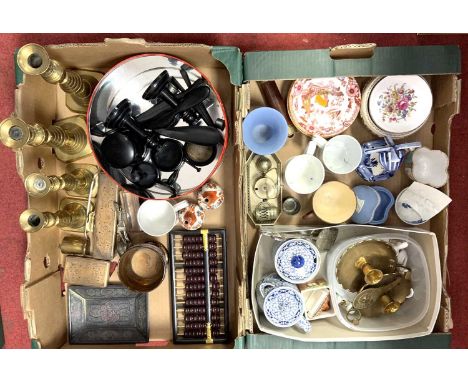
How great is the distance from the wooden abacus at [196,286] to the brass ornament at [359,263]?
1.06 feet

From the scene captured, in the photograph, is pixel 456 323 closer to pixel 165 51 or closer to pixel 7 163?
pixel 165 51

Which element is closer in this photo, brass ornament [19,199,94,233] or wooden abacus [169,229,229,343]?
brass ornament [19,199,94,233]

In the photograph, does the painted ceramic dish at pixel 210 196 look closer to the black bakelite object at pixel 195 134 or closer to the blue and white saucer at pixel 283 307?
the black bakelite object at pixel 195 134

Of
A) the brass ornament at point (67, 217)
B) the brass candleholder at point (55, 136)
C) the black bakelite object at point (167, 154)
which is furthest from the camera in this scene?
the black bakelite object at point (167, 154)

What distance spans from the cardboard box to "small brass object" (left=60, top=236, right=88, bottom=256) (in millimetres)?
28

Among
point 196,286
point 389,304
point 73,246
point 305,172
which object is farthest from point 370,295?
point 73,246

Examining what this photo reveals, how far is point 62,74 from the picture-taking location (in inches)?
37.9

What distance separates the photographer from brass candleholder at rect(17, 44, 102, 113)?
892 mm

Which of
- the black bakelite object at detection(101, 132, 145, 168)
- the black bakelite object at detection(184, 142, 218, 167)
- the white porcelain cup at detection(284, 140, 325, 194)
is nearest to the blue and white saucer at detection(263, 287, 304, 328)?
the white porcelain cup at detection(284, 140, 325, 194)

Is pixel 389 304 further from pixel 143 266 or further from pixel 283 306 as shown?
pixel 143 266

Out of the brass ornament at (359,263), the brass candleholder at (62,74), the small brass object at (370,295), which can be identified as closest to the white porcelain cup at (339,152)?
the brass ornament at (359,263)

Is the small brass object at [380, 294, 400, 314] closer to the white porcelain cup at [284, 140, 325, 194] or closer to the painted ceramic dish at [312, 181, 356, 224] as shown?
the painted ceramic dish at [312, 181, 356, 224]

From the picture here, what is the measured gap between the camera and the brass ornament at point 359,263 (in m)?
1.10

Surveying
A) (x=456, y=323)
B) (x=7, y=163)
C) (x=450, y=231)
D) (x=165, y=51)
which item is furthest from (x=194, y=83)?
(x=456, y=323)
